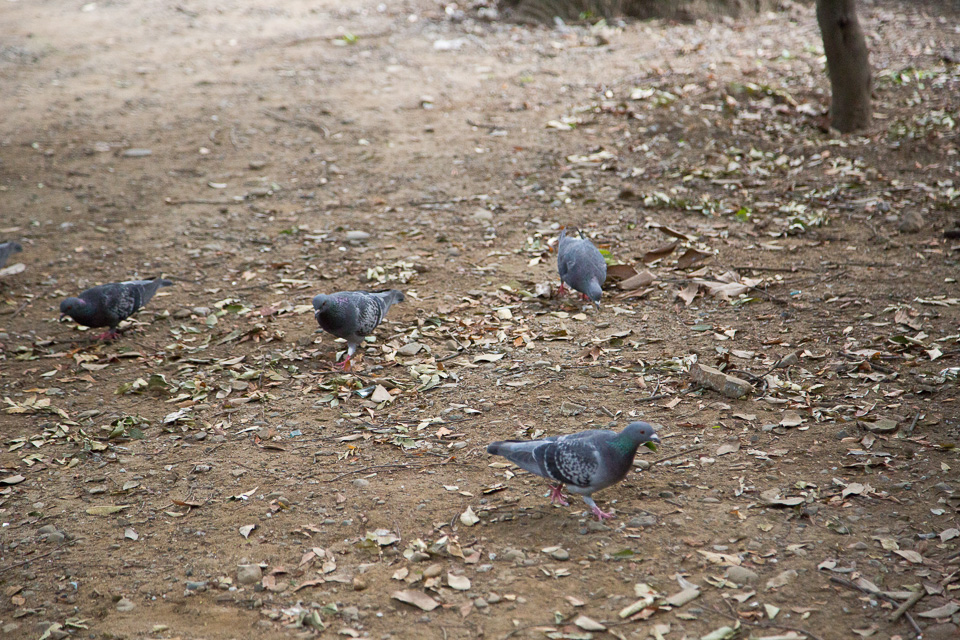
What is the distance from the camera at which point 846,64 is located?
24.3ft

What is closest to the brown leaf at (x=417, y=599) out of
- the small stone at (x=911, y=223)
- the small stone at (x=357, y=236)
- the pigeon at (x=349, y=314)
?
the pigeon at (x=349, y=314)

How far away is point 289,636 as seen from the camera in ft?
9.37

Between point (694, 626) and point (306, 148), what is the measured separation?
6.80 metres

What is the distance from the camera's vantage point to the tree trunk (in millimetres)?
7266

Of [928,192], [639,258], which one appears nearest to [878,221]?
[928,192]

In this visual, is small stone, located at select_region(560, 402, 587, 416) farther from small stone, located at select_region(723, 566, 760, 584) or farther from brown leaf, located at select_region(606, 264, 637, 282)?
brown leaf, located at select_region(606, 264, 637, 282)

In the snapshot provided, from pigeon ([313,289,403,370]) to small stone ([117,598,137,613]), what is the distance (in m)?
2.01

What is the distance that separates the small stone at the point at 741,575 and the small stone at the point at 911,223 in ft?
13.3

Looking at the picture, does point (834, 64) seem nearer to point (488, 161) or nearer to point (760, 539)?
point (488, 161)

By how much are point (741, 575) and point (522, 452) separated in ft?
3.35

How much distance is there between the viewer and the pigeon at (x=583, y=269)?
504 cm

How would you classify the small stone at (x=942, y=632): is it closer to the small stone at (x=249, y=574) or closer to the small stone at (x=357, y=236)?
the small stone at (x=249, y=574)

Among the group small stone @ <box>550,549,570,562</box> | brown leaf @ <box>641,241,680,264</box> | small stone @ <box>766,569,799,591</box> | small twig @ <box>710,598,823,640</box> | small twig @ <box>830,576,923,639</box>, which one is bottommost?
small stone @ <box>550,549,570,562</box>

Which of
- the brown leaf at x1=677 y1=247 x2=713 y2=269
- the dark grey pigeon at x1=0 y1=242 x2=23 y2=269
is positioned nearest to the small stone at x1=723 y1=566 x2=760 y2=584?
the brown leaf at x1=677 y1=247 x2=713 y2=269
